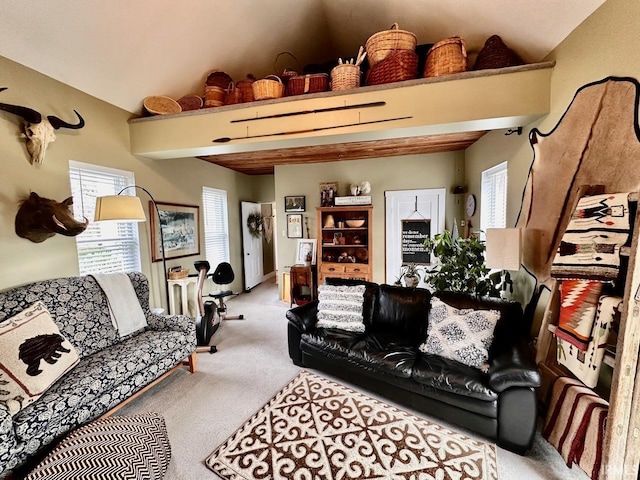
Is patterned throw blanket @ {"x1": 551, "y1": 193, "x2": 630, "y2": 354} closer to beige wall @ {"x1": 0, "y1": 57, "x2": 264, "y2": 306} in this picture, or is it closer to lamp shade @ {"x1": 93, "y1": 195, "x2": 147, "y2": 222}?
lamp shade @ {"x1": 93, "y1": 195, "x2": 147, "y2": 222}

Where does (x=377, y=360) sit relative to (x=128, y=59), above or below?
below

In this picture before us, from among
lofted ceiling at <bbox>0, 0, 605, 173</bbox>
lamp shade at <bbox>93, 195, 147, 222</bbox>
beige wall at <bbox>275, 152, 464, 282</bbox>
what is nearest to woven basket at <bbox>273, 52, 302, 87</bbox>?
lofted ceiling at <bbox>0, 0, 605, 173</bbox>

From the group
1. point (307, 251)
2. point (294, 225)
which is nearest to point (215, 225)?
point (294, 225)

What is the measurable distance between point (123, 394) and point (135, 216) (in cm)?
147

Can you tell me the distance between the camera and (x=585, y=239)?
5.01 ft

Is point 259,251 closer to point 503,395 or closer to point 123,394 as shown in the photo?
point 123,394

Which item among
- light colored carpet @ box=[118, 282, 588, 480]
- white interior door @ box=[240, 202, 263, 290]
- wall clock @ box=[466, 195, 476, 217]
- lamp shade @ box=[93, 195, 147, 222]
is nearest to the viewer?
light colored carpet @ box=[118, 282, 588, 480]

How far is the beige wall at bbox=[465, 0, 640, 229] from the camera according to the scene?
1472mm

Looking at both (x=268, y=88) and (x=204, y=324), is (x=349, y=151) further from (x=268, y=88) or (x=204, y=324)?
(x=204, y=324)

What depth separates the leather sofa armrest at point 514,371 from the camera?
1.65m

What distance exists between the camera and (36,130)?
2.25 meters

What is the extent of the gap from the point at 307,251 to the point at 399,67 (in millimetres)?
3252

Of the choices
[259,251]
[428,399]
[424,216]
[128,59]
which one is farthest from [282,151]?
[428,399]

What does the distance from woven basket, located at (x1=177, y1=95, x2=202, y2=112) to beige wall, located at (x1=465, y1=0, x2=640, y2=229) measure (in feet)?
11.0
